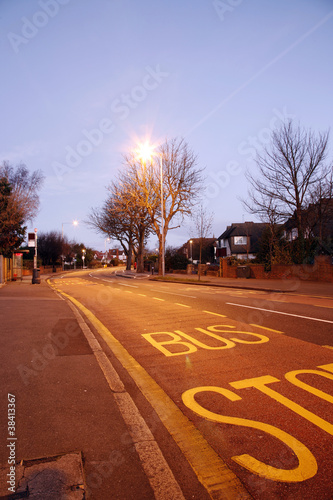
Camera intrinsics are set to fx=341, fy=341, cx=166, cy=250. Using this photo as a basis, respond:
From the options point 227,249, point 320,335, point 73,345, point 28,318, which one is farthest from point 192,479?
point 227,249

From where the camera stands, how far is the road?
2648 mm

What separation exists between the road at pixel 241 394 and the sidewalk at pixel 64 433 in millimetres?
375

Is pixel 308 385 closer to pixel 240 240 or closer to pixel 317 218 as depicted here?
pixel 317 218

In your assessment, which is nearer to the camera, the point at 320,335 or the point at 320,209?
the point at 320,335

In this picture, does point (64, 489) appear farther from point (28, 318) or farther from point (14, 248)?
point (14, 248)

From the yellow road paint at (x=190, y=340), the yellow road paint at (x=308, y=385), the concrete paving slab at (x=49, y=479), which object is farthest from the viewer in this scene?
the yellow road paint at (x=190, y=340)

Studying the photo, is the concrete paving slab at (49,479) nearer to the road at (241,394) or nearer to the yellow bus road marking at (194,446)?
the road at (241,394)

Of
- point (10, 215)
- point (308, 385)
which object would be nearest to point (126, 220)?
point (10, 215)

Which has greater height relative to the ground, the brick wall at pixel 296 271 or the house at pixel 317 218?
the house at pixel 317 218

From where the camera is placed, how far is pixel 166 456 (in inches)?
112

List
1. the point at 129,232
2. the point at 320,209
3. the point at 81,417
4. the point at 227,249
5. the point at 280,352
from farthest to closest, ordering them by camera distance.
A: the point at 227,249 < the point at 129,232 < the point at 320,209 < the point at 280,352 < the point at 81,417

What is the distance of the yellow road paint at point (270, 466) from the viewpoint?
2.56 meters

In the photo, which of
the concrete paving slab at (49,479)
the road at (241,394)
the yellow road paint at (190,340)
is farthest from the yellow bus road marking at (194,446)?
the yellow road paint at (190,340)

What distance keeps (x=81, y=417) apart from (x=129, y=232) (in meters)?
48.9
